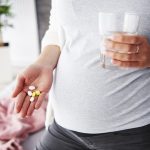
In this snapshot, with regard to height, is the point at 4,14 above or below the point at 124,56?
below

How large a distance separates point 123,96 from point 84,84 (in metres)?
0.11

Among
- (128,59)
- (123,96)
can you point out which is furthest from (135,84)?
(128,59)

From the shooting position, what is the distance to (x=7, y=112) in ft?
4.97

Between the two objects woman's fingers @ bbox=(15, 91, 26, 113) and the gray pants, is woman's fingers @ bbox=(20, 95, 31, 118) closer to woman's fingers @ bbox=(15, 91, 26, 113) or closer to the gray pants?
woman's fingers @ bbox=(15, 91, 26, 113)

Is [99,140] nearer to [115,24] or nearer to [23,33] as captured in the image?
[115,24]

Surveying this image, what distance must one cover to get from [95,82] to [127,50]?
18cm

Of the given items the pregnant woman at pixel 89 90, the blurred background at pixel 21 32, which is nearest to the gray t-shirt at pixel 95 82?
the pregnant woman at pixel 89 90

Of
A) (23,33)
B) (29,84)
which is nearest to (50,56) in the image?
(29,84)

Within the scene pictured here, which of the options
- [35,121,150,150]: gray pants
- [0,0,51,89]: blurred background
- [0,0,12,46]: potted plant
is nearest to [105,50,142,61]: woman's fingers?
[35,121,150,150]: gray pants

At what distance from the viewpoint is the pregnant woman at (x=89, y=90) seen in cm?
80

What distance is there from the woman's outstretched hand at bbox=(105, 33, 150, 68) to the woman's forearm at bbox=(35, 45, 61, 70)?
0.30m

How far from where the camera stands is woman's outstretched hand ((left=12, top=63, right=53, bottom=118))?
0.87 metres

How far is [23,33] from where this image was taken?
3.70 meters

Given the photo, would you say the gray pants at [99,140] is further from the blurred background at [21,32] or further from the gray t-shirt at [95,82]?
the blurred background at [21,32]
